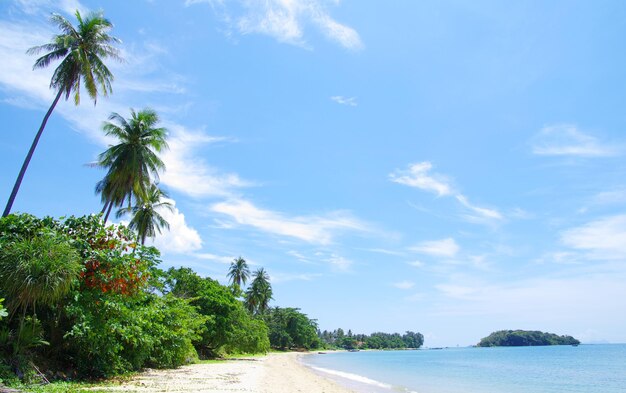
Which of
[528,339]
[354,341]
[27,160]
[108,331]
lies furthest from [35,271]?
[528,339]

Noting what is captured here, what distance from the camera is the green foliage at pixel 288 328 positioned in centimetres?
7950

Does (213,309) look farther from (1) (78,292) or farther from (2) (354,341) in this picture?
(2) (354,341)

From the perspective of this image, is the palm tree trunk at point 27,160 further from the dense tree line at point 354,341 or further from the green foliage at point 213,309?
the dense tree line at point 354,341

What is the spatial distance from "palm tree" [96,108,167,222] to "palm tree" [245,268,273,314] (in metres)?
45.6

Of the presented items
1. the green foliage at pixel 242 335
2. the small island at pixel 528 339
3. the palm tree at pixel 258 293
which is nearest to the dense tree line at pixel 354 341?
the small island at pixel 528 339

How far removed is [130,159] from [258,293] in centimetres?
4812

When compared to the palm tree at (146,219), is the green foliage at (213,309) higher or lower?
lower

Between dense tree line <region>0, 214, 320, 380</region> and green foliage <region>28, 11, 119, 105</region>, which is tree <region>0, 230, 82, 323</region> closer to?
dense tree line <region>0, 214, 320, 380</region>

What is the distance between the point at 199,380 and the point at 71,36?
59.1 feet

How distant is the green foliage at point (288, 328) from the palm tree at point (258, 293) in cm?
1048

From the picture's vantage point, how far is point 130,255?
13750 mm

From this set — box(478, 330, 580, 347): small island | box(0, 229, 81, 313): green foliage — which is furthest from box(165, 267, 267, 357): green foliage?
box(478, 330, 580, 347): small island

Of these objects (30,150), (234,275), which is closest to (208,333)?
(30,150)

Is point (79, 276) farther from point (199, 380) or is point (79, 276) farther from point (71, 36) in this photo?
point (71, 36)
